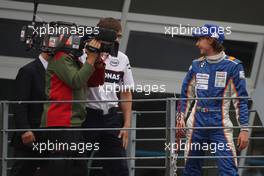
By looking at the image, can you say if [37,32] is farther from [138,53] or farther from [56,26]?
[138,53]

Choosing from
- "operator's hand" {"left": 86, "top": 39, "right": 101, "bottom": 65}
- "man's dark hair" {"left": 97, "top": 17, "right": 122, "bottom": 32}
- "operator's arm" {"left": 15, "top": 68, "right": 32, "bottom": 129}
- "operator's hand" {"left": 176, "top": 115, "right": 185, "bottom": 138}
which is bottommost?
"operator's hand" {"left": 176, "top": 115, "right": 185, "bottom": 138}

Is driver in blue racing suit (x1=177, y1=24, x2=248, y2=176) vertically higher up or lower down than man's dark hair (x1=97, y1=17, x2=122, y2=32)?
lower down

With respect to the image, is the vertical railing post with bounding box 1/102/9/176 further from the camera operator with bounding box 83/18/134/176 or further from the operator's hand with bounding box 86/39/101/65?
the operator's hand with bounding box 86/39/101/65

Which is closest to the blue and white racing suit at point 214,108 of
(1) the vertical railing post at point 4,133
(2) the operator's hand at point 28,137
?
(2) the operator's hand at point 28,137

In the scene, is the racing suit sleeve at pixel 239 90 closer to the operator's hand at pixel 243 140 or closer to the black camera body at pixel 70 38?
the operator's hand at pixel 243 140

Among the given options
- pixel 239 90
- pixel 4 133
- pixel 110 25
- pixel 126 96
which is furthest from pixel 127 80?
pixel 4 133

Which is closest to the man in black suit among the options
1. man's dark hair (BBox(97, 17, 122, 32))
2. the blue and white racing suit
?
man's dark hair (BBox(97, 17, 122, 32))

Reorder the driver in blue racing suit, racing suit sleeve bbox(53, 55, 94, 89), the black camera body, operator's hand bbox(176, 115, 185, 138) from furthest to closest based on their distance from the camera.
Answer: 1. operator's hand bbox(176, 115, 185, 138)
2. the driver in blue racing suit
3. the black camera body
4. racing suit sleeve bbox(53, 55, 94, 89)

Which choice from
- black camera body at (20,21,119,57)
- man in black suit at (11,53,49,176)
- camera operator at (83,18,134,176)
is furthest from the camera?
camera operator at (83,18,134,176)

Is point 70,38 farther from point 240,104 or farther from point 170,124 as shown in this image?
point 240,104

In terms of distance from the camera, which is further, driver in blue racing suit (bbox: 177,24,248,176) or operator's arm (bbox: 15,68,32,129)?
operator's arm (bbox: 15,68,32,129)

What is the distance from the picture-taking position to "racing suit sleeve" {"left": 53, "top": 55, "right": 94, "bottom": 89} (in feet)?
22.3

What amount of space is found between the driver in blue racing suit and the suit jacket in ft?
3.80

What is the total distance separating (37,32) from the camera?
7.28 metres
